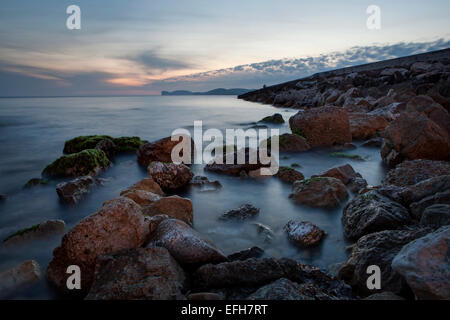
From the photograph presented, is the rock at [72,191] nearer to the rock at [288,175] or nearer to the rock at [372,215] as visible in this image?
the rock at [288,175]

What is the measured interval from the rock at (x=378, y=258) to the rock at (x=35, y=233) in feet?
12.7

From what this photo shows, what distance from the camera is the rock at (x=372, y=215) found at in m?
3.36

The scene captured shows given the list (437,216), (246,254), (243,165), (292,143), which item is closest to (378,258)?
(437,216)

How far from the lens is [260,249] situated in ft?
11.9

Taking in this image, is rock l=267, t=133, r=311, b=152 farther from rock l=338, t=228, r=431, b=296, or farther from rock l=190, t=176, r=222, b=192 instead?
rock l=338, t=228, r=431, b=296

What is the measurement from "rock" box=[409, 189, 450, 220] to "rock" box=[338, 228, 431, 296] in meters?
0.62

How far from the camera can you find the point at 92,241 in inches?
111

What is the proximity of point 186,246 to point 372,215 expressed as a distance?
233 centimetres

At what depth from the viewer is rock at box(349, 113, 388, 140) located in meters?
11.6

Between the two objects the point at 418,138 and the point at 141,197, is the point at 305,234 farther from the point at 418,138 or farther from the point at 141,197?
the point at 418,138

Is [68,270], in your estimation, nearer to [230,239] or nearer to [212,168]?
[230,239]
